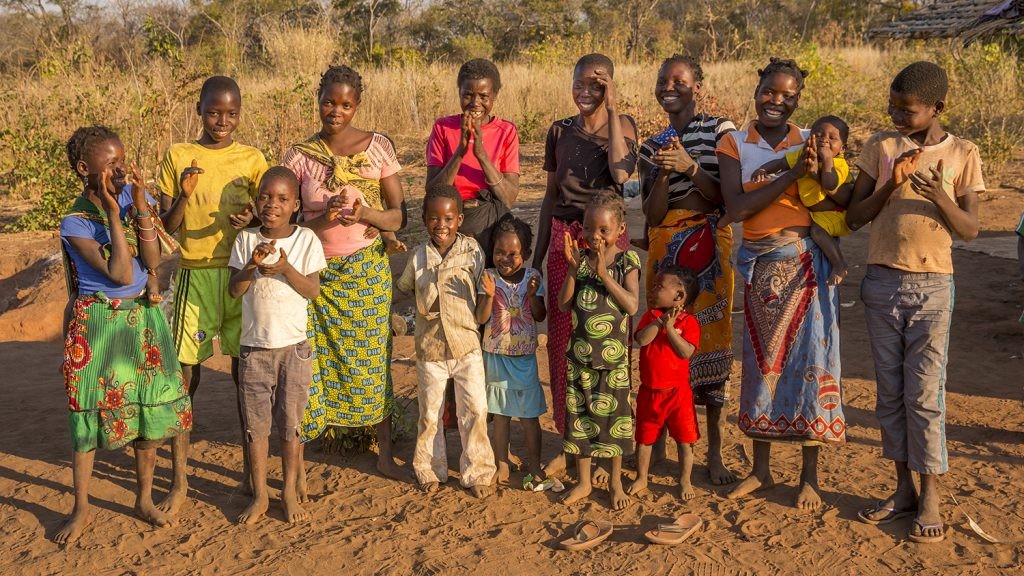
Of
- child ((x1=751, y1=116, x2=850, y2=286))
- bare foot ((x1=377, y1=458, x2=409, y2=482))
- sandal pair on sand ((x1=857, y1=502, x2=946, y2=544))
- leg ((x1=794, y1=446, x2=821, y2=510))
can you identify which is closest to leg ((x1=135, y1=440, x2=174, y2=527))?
bare foot ((x1=377, y1=458, x2=409, y2=482))

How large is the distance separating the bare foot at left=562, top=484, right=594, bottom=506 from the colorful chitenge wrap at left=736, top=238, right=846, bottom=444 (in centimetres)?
78

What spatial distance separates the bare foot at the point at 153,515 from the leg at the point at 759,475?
2.35m

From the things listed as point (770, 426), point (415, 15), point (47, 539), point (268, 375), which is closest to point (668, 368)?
point (770, 426)

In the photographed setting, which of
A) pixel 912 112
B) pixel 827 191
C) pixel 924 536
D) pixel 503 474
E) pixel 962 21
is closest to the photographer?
pixel 912 112

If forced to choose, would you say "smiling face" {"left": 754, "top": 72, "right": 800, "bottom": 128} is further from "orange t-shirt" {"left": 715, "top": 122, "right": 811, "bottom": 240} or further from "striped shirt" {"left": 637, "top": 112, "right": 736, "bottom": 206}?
"striped shirt" {"left": 637, "top": 112, "right": 736, "bottom": 206}

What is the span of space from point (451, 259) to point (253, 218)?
84 cm

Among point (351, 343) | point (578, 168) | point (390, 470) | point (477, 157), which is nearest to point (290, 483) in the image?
point (390, 470)

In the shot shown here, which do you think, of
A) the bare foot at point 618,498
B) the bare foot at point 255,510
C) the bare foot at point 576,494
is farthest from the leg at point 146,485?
the bare foot at point 618,498

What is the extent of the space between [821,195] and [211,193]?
8.06 ft

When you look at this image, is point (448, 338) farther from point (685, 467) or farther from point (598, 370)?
point (685, 467)

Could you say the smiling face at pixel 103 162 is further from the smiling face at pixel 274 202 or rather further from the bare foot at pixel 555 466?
the bare foot at pixel 555 466

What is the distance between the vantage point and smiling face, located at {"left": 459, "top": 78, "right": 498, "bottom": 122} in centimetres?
382

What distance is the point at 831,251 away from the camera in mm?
3479

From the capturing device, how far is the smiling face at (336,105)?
3711 millimetres
